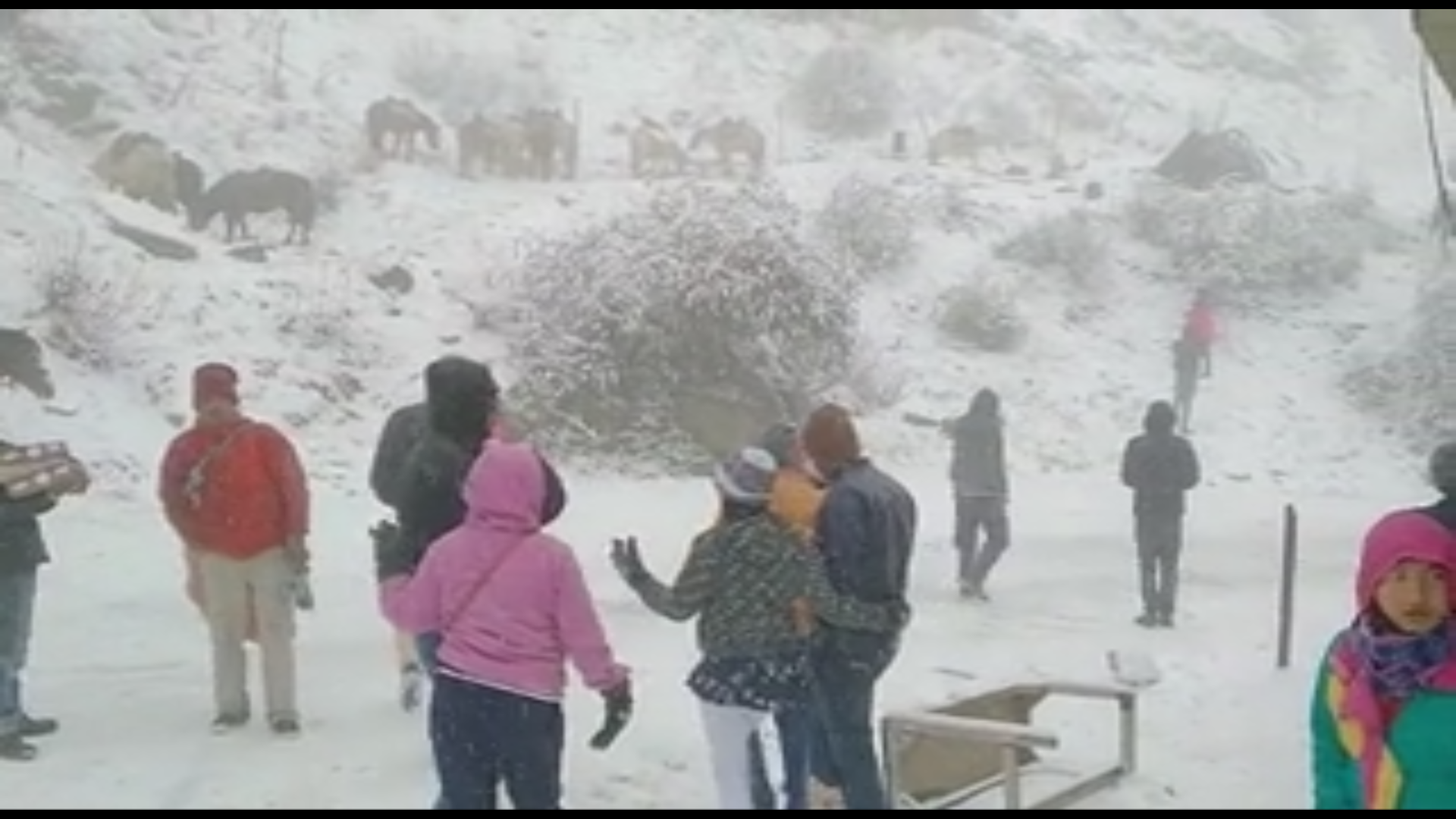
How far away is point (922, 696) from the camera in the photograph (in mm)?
9023

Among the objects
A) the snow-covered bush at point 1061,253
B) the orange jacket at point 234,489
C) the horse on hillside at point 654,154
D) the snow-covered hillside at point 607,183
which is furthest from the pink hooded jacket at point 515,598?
the horse on hillside at point 654,154

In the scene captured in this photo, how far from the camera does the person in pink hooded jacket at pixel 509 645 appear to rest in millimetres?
5070

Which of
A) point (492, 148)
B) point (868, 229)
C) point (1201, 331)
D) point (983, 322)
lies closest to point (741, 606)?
point (1201, 331)

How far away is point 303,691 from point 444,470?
9.51ft

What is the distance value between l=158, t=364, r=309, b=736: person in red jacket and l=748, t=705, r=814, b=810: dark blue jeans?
93.1 inches

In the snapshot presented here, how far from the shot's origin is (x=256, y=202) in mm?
19797

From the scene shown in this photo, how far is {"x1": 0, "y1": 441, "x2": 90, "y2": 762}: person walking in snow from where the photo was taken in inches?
279

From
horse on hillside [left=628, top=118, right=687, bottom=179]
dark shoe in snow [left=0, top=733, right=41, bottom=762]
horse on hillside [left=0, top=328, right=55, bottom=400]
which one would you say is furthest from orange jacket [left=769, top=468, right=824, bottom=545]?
horse on hillside [left=628, top=118, right=687, bottom=179]

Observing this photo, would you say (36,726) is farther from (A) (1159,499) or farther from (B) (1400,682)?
(A) (1159,499)

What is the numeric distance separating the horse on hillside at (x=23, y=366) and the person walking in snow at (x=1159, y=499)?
8591mm

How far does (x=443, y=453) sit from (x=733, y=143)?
820 inches

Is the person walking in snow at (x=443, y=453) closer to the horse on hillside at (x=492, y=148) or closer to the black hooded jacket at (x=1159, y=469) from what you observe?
the black hooded jacket at (x=1159, y=469)

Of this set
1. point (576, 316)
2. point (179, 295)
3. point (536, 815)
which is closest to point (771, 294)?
point (576, 316)

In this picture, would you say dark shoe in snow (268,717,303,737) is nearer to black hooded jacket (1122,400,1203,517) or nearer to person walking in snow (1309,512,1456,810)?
person walking in snow (1309,512,1456,810)
